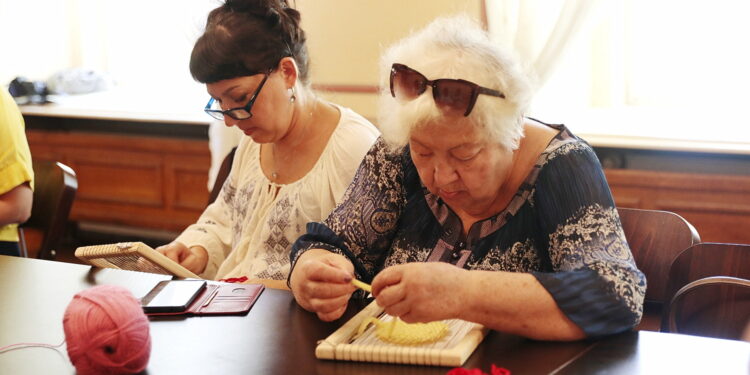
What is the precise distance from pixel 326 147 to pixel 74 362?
46.8 inches

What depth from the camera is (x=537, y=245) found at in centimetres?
182

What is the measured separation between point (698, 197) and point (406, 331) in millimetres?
2284

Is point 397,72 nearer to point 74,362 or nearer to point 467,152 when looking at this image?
point 467,152

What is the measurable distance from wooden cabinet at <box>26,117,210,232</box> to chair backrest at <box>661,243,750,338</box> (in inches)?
124

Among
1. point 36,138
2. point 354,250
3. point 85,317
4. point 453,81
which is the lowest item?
point 36,138

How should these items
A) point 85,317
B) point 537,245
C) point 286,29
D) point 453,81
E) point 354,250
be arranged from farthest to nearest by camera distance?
point 286,29 → point 354,250 → point 537,245 → point 453,81 → point 85,317

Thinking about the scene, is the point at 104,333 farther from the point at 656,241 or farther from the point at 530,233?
the point at 656,241

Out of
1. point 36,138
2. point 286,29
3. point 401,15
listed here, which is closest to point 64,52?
point 36,138

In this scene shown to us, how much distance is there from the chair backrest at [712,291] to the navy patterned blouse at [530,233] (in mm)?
380

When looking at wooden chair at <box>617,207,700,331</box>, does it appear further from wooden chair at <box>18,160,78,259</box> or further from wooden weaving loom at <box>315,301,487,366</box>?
wooden chair at <box>18,160,78,259</box>

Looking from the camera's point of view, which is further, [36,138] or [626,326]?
[36,138]

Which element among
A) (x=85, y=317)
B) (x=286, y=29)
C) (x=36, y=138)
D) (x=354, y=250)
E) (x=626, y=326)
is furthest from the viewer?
(x=36, y=138)

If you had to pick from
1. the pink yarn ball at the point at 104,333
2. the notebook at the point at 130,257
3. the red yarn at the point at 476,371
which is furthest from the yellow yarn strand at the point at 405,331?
the notebook at the point at 130,257

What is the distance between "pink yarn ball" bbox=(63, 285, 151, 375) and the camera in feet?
4.43
